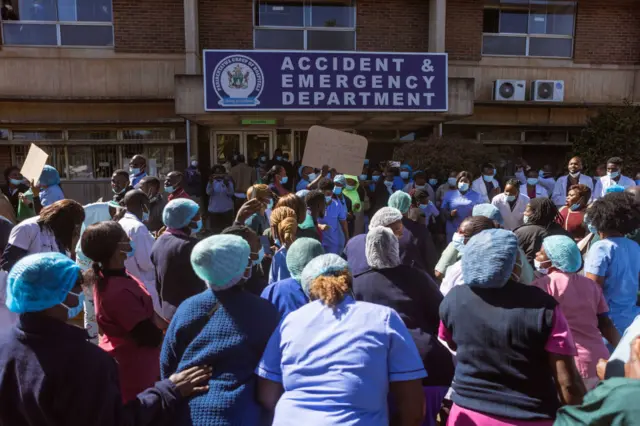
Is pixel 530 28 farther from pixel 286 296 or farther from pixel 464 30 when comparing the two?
pixel 286 296

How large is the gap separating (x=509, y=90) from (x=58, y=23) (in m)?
11.7

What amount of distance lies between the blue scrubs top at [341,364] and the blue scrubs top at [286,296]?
25.0 inches

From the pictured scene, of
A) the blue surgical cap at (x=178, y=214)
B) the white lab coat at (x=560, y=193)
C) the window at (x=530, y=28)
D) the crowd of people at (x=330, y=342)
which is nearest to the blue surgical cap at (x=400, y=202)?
the crowd of people at (x=330, y=342)

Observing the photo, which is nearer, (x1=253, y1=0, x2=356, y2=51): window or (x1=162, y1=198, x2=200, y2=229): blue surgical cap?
(x1=162, y1=198, x2=200, y2=229): blue surgical cap

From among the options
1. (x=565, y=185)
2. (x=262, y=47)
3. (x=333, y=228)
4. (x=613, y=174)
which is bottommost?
(x=333, y=228)

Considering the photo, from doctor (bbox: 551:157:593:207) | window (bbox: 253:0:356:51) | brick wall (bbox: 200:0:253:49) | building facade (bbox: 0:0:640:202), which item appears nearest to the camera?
doctor (bbox: 551:157:593:207)

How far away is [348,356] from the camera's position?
6.57 feet

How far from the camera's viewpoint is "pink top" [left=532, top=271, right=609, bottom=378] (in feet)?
9.40

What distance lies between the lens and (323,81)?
1062cm

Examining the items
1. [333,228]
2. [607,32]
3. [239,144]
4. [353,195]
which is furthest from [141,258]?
[607,32]

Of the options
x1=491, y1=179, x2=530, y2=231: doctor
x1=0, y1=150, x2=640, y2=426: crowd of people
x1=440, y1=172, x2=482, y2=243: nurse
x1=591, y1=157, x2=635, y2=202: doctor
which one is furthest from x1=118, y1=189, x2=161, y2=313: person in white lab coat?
x1=591, y1=157, x2=635, y2=202: doctor

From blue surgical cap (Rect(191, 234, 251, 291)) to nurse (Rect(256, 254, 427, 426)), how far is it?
0.33m

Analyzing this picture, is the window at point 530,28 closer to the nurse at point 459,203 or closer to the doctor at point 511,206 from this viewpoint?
the nurse at point 459,203

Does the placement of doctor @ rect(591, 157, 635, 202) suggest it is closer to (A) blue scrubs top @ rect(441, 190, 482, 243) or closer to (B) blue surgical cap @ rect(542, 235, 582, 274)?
(A) blue scrubs top @ rect(441, 190, 482, 243)
